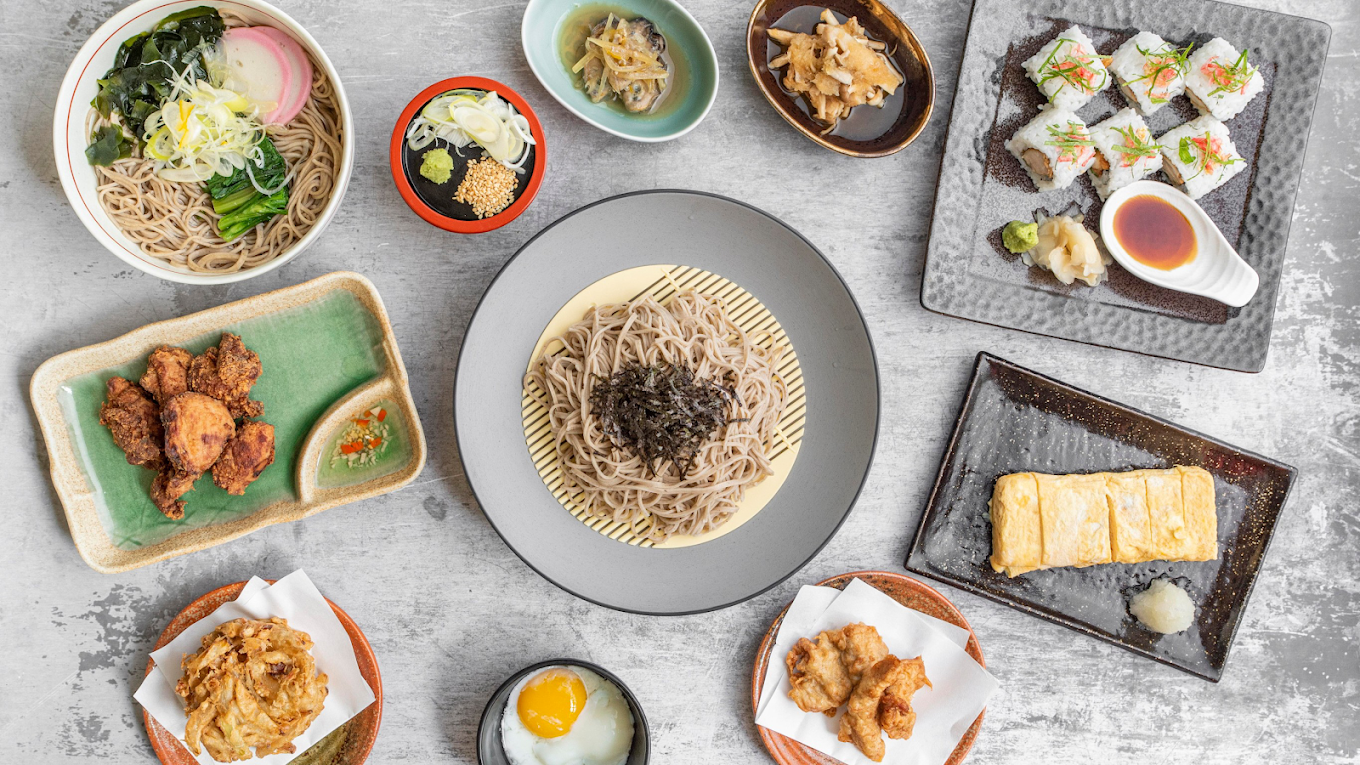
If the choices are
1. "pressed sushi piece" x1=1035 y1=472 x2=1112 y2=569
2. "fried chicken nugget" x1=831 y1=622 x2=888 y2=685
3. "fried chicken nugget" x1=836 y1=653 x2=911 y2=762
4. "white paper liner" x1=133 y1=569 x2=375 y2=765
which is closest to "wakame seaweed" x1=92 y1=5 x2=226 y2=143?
"white paper liner" x1=133 y1=569 x2=375 y2=765

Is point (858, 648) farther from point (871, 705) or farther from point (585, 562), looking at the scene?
point (585, 562)

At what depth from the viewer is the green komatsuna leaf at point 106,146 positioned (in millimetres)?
3264

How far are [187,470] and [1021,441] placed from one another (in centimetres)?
418

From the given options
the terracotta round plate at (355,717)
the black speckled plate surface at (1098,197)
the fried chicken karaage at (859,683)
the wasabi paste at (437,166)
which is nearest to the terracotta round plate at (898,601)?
the fried chicken karaage at (859,683)

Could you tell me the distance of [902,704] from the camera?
361 cm

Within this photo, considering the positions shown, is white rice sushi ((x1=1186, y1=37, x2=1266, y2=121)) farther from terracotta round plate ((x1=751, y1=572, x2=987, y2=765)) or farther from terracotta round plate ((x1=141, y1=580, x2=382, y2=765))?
terracotta round plate ((x1=141, y1=580, x2=382, y2=765))

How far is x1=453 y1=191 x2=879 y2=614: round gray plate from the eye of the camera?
352 centimetres

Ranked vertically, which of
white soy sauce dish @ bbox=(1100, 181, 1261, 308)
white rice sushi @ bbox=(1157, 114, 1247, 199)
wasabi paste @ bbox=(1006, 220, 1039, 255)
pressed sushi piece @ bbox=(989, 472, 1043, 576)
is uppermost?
white rice sushi @ bbox=(1157, 114, 1247, 199)

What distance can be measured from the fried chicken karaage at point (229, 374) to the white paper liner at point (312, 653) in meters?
0.90

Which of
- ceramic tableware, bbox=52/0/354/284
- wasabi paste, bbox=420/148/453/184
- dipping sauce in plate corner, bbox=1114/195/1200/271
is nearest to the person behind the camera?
ceramic tableware, bbox=52/0/354/284

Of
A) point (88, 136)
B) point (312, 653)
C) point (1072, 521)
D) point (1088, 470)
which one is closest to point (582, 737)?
point (312, 653)

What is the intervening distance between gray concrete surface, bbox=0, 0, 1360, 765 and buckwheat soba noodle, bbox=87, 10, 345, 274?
0.28m

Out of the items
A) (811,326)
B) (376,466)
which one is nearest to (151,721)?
(376,466)

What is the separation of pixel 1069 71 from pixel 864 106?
1.05 m
